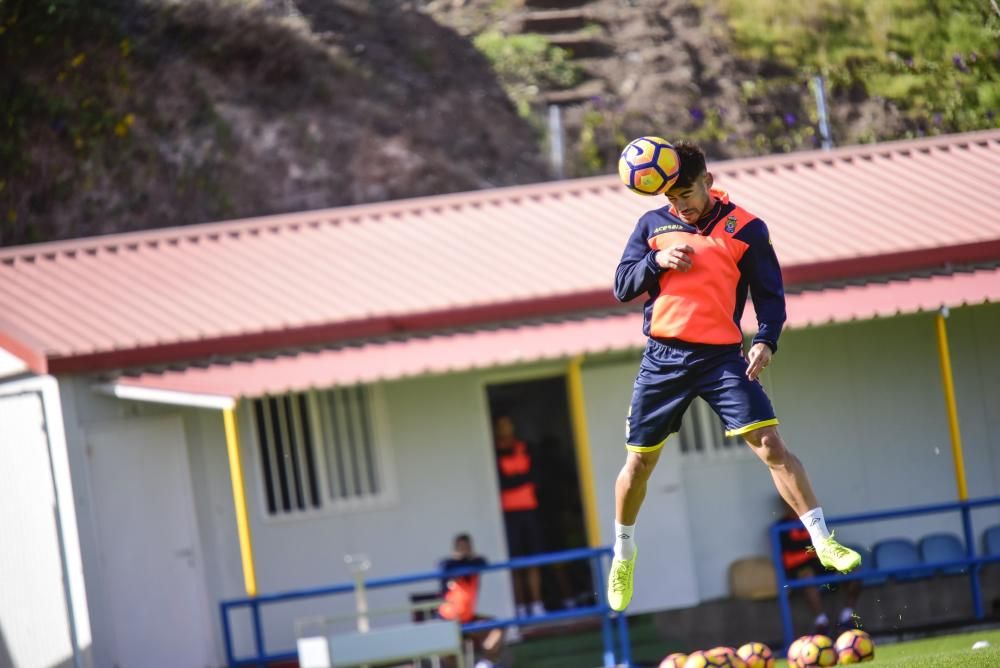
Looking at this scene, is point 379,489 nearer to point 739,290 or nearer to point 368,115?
point 739,290

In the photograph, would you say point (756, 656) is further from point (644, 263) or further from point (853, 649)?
point (644, 263)

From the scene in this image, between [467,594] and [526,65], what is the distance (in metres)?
15.6

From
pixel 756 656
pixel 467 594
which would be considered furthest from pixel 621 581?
pixel 467 594

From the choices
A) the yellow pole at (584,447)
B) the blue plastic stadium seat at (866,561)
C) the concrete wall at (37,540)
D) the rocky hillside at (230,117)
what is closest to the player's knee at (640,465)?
the yellow pole at (584,447)

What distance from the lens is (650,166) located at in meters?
6.02

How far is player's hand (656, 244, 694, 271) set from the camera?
6004mm

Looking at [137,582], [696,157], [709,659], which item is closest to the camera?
[696,157]

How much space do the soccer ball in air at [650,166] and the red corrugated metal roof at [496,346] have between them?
6.58m

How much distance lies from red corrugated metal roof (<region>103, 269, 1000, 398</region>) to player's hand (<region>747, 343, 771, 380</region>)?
6431 millimetres

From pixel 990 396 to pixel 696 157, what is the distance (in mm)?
9942

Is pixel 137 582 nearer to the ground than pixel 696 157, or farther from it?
nearer to the ground

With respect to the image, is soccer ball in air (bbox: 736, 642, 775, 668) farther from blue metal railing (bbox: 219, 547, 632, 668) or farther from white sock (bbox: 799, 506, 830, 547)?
white sock (bbox: 799, 506, 830, 547)

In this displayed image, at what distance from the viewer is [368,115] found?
25.2 metres

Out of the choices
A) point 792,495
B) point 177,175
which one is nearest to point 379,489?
point 792,495
